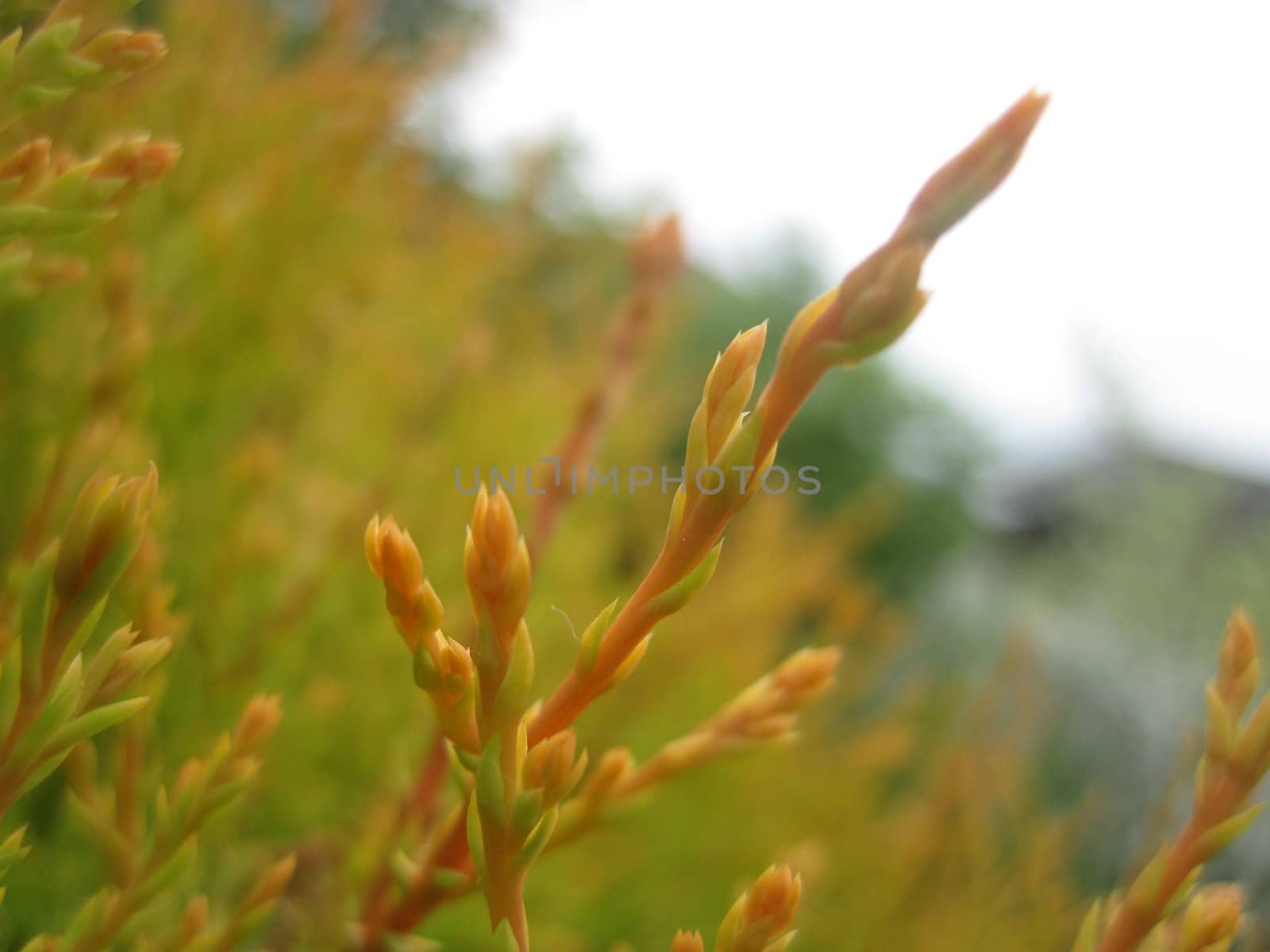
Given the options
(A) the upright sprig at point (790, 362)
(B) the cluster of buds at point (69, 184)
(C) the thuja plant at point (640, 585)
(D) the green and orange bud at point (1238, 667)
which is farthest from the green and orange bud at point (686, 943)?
(B) the cluster of buds at point (69, 184)

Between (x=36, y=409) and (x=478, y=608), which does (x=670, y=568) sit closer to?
(x=478, y=608)

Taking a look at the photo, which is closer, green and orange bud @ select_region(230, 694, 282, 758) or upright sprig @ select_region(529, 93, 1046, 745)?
upright sprig @ select_region(529, 93, 1046, 745)

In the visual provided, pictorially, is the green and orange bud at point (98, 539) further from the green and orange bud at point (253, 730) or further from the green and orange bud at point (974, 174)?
the green and orange bud at point (974, 174)

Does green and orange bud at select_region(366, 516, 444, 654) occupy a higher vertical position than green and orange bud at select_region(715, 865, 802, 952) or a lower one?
higher

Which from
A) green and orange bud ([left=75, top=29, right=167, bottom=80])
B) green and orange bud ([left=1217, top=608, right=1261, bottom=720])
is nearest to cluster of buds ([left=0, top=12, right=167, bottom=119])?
green and orange bud ([left=75, top=29, right=167, bottom=80])

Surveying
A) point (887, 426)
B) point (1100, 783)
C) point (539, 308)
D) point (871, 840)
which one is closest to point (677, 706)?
point (871, 840)

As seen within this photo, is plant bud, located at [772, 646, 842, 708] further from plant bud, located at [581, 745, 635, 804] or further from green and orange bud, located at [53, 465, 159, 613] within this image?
green and orange bud, located at [53, 465, 159, 613]

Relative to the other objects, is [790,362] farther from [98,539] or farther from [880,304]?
[98,539]
